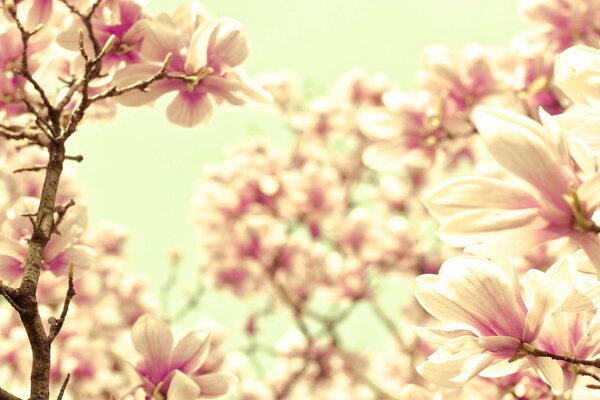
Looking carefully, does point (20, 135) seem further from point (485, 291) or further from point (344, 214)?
point (344, 214)

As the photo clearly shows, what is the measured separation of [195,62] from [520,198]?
876 mm

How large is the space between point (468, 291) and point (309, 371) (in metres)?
4.16

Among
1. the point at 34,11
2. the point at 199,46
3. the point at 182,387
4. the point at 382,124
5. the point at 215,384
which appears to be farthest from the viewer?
the point at 382,124

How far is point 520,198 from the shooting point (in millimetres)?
977

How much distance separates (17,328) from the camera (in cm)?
376

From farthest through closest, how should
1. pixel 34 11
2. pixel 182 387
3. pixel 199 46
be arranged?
pixel 34 11 < pixel 199 46 < pixel 182 387

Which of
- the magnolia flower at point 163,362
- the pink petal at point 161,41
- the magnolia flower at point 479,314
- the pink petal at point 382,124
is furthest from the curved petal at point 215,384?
the pink petal at point 382,124

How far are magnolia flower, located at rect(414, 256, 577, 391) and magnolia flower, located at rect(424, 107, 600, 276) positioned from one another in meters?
0.14

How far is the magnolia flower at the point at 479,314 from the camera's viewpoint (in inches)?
44.3

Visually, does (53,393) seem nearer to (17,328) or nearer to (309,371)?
(17,328)

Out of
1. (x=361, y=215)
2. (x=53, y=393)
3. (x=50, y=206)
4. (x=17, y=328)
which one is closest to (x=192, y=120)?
(x=50, y=206)

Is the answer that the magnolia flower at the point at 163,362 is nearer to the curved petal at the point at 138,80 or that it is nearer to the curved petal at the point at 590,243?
the curved petal at the point at 138,80

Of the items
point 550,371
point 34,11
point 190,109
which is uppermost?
point 34,11

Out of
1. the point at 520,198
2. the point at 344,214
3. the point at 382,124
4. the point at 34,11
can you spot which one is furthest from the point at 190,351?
the point at 344,214
